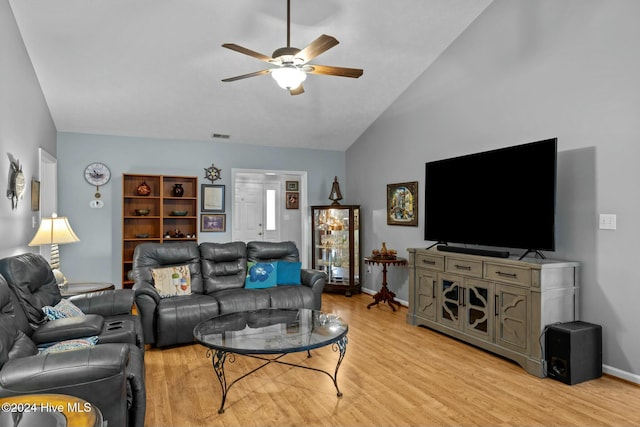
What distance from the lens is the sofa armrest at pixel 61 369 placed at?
5.68ft

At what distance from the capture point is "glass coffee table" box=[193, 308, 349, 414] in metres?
2.60

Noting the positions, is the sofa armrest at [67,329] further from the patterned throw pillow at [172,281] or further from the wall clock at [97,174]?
the wall clock at [97,174]

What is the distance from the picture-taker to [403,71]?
5195 mm

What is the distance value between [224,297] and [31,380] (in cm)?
239

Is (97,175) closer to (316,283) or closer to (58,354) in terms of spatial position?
(316,283)

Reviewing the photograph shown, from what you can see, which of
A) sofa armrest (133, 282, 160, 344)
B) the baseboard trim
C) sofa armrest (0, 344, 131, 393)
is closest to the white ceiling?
sofa armrest (133, 282, 160, 344)

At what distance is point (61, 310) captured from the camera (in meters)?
2.79

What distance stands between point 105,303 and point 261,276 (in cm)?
169

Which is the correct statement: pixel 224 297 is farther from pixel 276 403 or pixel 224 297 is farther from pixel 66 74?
pixel 66 74

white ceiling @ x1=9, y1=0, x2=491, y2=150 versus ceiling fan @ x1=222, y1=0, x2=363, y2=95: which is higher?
white ceiling @ x1=9, y1=0, x2=491, y2=150

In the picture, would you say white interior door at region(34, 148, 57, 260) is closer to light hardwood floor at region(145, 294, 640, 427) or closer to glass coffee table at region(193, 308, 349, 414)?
light hardwood floor at region(145, 294, 640, 427)

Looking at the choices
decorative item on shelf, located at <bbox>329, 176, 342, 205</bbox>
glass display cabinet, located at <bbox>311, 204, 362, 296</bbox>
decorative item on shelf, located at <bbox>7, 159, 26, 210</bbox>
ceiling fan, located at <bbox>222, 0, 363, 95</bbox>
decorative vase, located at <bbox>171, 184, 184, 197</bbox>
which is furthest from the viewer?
decorative item on shelf, located at <bbox>329, 176, 342, 205</bbox>

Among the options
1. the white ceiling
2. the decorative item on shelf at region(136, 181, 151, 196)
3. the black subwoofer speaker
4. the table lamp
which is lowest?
the black subwoofer speaker

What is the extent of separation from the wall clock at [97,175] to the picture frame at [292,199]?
2.82 m
